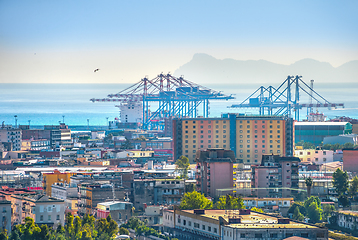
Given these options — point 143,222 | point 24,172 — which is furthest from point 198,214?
point 24,172

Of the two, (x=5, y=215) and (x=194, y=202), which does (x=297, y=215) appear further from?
(x=5, y=215)

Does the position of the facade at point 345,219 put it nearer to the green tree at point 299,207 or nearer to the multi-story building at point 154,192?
the green tree at point 299,207

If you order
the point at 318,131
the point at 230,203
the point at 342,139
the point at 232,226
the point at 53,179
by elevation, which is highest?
the point at 318,131

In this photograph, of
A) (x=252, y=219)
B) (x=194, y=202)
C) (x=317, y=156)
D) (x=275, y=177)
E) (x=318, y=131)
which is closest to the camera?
(x=252, y=219)

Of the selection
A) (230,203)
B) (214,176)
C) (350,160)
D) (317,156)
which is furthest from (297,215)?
(317,156)

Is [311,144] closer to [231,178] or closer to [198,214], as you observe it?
[231,178]

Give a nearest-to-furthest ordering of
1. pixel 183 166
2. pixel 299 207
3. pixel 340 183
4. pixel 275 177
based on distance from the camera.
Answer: pixel 299 207 < pixel 340 183 < pixel 275 177 < pixel 183 166

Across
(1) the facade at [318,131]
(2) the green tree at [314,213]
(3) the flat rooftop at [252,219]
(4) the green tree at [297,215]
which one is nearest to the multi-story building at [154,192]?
(4) the green tree at [297,215]
